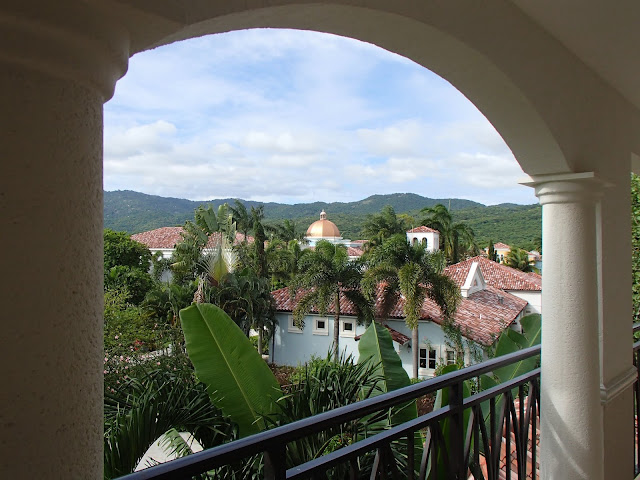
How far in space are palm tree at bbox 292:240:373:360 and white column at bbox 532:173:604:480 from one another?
60.5ft

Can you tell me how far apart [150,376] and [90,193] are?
297cm

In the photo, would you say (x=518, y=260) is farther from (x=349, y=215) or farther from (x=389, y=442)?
(x=389, y=442)

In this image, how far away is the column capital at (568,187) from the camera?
8.06 feet

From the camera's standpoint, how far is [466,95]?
2.17 m

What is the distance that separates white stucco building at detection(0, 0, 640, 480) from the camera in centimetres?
70

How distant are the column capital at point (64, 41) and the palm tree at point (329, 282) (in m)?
20.3

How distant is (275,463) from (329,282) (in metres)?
20.1

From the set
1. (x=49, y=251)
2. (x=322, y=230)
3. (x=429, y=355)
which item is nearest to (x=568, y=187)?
(x=49, y=251)

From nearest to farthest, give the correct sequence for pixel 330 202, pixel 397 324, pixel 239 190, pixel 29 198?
pixel 29 198 < pixel 397 324 < pixel 330 202 < pixel 239 190

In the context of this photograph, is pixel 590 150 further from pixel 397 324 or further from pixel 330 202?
pixel 330 202

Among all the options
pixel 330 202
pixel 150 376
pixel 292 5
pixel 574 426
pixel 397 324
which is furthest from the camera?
pixel 330 202

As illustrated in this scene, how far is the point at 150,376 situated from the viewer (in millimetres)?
3443

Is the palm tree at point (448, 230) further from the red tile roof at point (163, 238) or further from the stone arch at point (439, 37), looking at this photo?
the stone arch at point (439, 37)

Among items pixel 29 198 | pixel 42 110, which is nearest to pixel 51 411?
pixel 29 198
